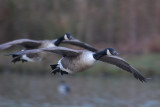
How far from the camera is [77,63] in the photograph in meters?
9.59

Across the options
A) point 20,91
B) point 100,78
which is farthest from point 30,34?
point 20,91

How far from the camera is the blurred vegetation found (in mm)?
24406

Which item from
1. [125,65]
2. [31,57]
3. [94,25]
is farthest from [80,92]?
[94,25]

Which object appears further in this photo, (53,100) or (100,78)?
(100,78)

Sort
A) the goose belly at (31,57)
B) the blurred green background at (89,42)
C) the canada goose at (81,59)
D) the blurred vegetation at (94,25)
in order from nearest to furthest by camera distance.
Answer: the canada goose at (81,59) → the goose belly at (31,57) → the blurred green background at (89,42) → the blurred vegetation at (94,25)

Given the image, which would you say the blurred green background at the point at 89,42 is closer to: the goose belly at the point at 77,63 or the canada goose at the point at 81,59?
the canada goose at the point at 81,59

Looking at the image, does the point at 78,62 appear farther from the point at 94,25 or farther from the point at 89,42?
the point at 94,25

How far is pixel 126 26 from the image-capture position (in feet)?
102

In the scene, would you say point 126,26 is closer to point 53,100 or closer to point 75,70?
point 53,100

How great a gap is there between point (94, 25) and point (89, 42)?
9.09ft

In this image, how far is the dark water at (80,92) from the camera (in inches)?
624

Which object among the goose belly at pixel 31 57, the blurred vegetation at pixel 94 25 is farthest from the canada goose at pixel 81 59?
the blurred vegetation at pixel 94 25

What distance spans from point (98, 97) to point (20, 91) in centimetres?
387

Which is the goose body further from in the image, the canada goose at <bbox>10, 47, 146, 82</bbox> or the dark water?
the dark water
